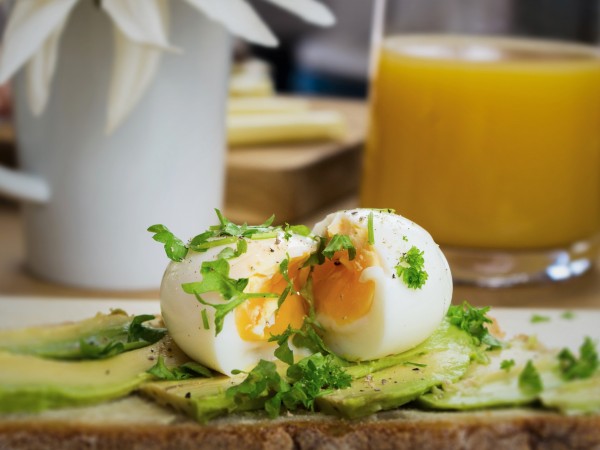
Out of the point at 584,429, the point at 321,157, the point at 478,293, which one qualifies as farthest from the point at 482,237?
the point at 584,429

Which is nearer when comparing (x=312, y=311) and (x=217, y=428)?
(x=217, y=428)

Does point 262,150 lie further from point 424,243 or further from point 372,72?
point 424,243

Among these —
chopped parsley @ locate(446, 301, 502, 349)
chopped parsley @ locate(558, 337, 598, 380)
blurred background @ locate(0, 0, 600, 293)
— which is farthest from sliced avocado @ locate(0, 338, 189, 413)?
blurred background @ locate(0, 0, 600, 293)

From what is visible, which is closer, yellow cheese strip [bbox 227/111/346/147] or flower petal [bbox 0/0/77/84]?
flower petal [bbox 0/0/77/84]

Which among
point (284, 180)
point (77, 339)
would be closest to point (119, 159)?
point (284, 180)

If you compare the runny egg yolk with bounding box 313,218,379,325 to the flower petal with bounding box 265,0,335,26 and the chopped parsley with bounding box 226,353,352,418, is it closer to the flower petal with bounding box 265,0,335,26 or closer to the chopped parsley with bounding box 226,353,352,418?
the chopped parsley with bounding box 226,353,352,418

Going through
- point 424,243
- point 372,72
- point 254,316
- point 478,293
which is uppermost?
point 372,72

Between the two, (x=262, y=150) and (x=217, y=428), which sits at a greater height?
(x=262, y=150)
